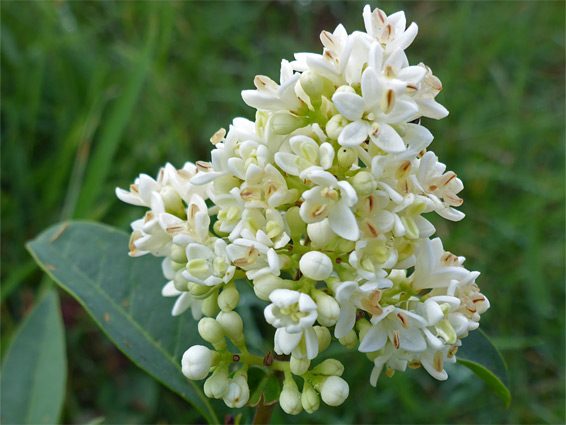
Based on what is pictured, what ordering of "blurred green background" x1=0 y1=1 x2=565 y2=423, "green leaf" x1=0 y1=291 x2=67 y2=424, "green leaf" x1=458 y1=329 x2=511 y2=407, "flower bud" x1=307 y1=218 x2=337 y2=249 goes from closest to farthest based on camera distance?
1. "flower bud" x1=307 y1=218 x2=337 y2=249
2. "green leaf" x1=458 y1=329 x2=511 y2=407
3. "green leaf" x1=0 y1=291 x2=67 y2=424
4. "blurred green background" x1=0 y1=1 x2=565 y2=423

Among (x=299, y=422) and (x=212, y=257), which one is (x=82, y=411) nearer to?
(x=299, y=422)

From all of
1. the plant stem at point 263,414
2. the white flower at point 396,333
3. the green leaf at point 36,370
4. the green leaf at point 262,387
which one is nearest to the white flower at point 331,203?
the white flower at point 396,333

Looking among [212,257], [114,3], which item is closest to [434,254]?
[212,257]

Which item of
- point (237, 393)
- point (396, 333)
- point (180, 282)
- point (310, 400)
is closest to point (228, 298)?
point (180, 282)

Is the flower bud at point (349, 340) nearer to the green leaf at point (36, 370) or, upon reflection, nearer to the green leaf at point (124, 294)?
the green leaf at point (124, 294)

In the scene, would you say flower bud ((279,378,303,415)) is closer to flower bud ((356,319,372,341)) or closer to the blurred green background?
flower bud ((356,319,372,341))

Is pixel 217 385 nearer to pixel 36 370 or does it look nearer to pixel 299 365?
pixel 299 365

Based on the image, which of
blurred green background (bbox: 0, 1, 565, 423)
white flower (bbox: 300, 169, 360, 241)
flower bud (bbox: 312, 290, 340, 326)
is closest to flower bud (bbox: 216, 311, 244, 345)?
flower bud (bbox: 312, 290, 340, 326)
